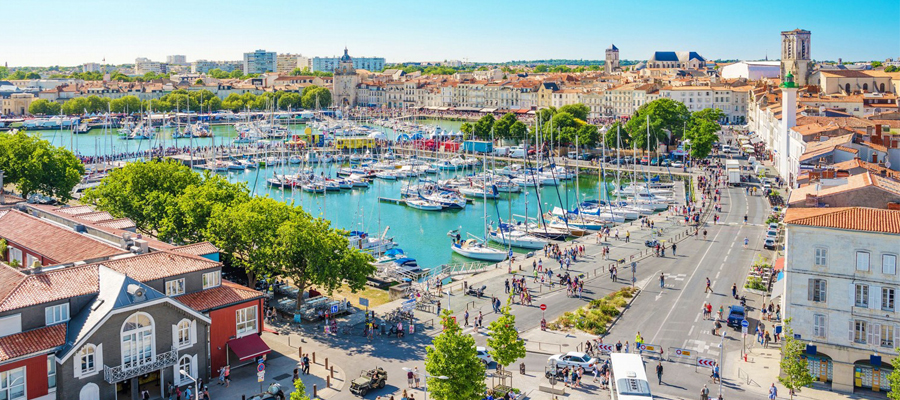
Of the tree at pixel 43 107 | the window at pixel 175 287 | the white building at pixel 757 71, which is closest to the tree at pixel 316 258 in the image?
the window at pixel 175 287

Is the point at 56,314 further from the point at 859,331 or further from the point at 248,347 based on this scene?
the point at 859,331

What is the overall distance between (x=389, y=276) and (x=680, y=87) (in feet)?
283

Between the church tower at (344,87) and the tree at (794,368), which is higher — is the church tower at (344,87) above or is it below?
above

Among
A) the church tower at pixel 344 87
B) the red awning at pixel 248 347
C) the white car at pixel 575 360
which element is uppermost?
the church tower at pixel 344 87

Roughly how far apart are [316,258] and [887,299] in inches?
771

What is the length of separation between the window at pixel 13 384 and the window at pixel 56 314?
156 cm

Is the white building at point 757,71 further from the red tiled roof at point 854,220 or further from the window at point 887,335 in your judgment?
the window at point 887,335

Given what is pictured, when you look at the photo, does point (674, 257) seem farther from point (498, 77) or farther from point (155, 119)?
point (498, 77)

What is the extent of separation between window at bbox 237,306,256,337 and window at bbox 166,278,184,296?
6.68 ft

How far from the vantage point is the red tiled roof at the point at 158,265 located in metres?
24.2

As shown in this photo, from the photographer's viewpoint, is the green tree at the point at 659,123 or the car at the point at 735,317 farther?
the green tree at the point at 659,123

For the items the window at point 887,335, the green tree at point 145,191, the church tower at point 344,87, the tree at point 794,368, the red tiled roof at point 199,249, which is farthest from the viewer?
the church tower at point 344,87

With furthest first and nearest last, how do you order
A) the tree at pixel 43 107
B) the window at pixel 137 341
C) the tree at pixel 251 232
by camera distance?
the tree at pixel 43 107 < the tree at pixel 251 232 < the window at pixel 137 341

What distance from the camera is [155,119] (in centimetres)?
13325
